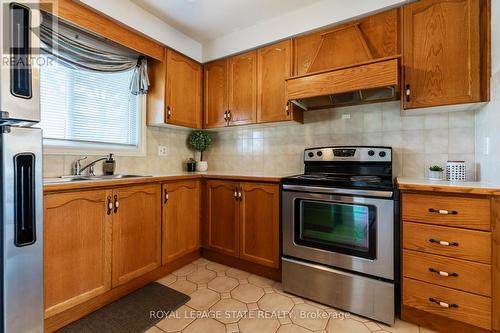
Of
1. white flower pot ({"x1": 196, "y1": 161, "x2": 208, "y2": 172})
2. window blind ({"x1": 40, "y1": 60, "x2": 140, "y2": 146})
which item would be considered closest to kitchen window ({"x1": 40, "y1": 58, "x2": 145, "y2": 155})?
window blind ({"x1": 40, "y1": 60, "x2": 140, "y2": 146})

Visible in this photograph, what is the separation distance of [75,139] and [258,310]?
6.58 feet

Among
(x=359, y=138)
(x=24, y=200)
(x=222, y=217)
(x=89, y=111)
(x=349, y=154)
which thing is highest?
(x=89, y=111)

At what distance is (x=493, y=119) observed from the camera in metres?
1.45

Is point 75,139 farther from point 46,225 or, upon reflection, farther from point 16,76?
point 16,76

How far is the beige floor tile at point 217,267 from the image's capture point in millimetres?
2268

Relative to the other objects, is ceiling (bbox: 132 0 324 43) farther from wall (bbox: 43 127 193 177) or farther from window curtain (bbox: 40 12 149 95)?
wall (bbox: 43 127 193 177)

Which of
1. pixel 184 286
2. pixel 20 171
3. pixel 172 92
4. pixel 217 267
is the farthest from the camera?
pixel 172 92

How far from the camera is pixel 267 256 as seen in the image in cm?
207

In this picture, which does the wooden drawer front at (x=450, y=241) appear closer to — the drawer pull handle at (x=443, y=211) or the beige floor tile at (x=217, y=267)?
the drawer pull handle at (x=443, y=211)

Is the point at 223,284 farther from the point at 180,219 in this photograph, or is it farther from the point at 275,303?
the point at 180,219

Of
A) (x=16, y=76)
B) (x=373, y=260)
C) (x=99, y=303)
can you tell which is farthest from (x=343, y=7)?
(x=99, y=303)

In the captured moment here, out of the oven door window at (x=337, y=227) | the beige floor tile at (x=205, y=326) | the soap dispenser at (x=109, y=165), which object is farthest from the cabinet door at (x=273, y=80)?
the beige floor tile at (x=205, y=326)

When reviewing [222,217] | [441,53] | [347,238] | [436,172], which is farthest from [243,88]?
[436,172]

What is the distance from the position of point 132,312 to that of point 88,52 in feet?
6.69
